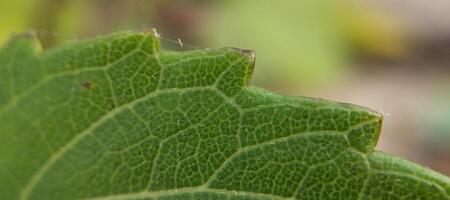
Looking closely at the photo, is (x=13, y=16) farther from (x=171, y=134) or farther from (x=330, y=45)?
(x=171, y=134)

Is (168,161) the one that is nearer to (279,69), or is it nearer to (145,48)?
(145,48)

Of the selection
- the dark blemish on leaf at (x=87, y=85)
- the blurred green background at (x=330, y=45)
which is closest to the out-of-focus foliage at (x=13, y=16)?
the blurred green background at (x=330, y=45)

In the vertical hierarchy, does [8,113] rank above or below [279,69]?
above

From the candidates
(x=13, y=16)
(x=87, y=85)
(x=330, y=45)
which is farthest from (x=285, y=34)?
(x=87, y=85)

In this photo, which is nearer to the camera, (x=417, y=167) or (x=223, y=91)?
(x=417, y=167)

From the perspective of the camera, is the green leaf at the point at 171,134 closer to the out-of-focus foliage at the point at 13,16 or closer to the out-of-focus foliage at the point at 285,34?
the out-of-focus foliage at the point at 13,16

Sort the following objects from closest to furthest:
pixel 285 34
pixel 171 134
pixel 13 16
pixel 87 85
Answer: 1. pixel 171 134
2. pixel 87 85
3. pixel 13 16
4. pixel 285 34

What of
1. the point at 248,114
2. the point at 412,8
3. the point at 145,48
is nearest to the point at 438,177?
the point at 248,114
